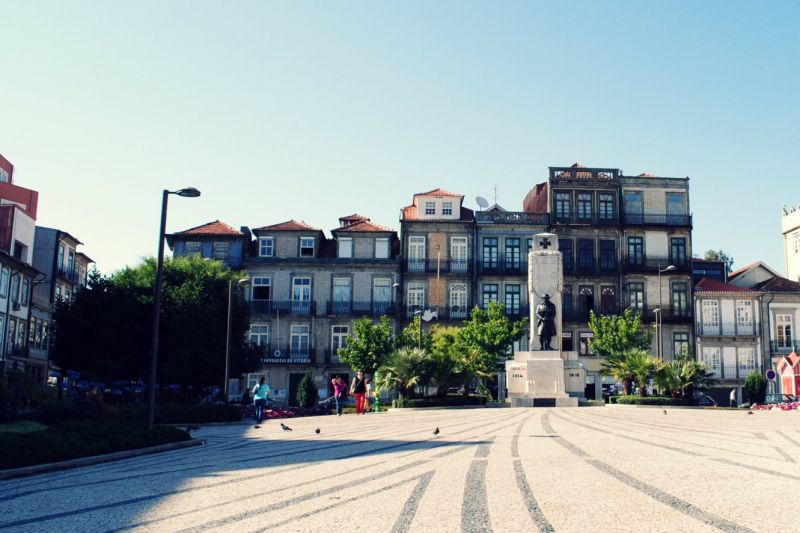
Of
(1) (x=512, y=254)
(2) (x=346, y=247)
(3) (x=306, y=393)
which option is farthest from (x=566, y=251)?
(3) (x=306, y=393)

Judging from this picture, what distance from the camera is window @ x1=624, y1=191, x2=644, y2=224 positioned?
190 ft

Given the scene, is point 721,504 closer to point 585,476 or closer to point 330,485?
point 585,476

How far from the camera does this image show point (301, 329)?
5562 cm

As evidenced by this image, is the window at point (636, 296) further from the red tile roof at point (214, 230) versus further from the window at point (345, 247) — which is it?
the red tile roof at point (214, 230)

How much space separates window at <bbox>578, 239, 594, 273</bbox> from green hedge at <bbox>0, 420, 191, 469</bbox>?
43.2m

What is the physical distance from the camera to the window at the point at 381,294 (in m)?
55.6

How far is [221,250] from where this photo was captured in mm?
56031

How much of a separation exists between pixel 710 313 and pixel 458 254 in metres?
18.4

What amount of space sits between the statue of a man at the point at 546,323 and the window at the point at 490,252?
48.2ft

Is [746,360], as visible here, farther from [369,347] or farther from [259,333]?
[259,333]

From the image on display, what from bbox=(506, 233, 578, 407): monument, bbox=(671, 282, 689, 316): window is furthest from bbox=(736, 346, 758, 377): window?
bbox=(506, 233, 578, 407): monument

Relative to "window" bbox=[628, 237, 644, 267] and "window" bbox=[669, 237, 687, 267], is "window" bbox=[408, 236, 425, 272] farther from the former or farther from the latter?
"window" bbox=[669, 237, 687, 267]

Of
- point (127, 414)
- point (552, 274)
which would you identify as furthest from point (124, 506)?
point (552, 274)

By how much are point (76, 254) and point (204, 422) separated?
126ft
